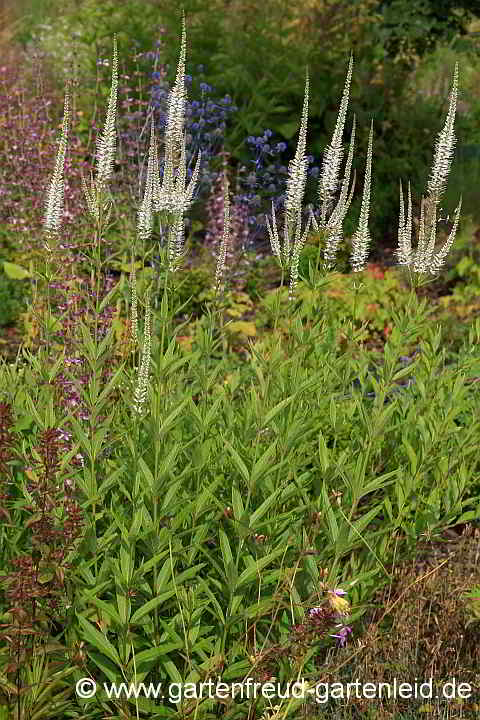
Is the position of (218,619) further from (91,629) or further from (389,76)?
(389,76)

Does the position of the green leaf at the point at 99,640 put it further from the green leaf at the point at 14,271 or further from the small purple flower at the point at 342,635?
the green leaf at the point at 14,271

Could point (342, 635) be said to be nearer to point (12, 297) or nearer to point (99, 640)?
point (99, 640)

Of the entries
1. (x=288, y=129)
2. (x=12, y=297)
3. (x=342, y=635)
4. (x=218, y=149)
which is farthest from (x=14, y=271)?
(x=342, y=635)

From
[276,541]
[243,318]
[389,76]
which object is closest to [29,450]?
[276,541]

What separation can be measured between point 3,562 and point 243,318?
13.6 feet

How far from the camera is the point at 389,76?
9.63m

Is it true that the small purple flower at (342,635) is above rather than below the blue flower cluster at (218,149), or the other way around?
below

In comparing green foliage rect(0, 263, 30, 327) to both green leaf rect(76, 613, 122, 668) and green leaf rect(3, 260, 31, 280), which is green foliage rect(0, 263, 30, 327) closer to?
green leaf rect(3, 260, 31, 280)

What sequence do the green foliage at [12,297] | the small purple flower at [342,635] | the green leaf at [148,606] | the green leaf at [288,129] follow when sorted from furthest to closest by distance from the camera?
the green leaf at [288,129] → the green foliage at [12,297] → the small purple flower at [342,635] → the green leaf at [148,606]
